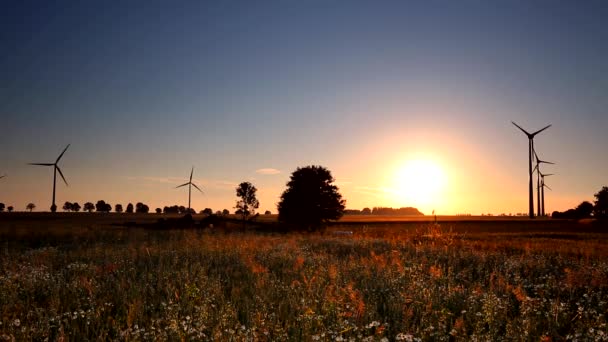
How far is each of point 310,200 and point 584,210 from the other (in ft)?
226

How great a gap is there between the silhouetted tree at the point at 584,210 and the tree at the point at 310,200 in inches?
2488

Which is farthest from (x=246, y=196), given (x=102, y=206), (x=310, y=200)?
(x=102, y=206)

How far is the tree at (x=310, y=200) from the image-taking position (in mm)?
51031

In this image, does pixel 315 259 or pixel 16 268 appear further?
pixel 315 259

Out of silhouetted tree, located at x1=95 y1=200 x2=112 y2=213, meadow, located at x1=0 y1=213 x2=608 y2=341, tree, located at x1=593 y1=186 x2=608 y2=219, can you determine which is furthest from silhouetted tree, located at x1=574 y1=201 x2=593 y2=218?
silhouetted tree, located at x1=95 y1=200 x2=112 y2=213

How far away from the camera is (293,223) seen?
169ft

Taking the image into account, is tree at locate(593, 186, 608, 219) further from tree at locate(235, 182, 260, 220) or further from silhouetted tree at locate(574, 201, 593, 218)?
tree at locate(235, 182, 260, 220)

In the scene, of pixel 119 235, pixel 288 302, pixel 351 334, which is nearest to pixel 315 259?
pixel 288 302

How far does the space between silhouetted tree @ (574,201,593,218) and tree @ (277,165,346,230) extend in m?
63.2

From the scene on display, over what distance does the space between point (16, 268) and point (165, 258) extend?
185 inches

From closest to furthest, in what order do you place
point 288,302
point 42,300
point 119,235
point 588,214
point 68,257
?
point 288,302, point 42,300, point 68,257, point 119,235, point 588,214

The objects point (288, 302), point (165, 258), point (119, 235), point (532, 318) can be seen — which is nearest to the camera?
point (532, 318)

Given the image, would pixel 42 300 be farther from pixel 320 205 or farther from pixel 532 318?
pixel 320 205

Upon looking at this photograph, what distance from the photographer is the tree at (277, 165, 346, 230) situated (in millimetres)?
51031
